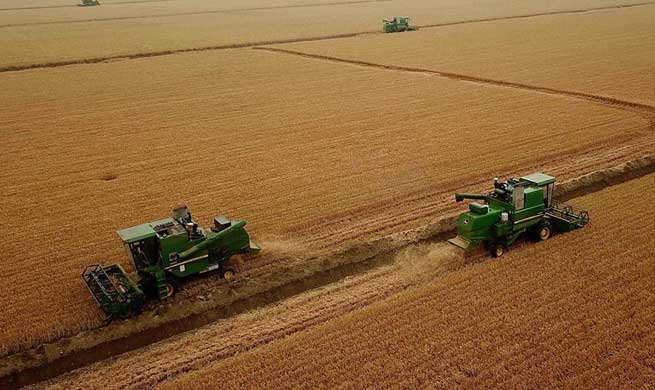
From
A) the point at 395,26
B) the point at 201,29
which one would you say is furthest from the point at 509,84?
the point at 201,29

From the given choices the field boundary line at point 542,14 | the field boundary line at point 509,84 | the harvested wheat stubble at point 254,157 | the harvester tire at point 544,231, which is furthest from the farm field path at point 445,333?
the field boundary line at point 542,14

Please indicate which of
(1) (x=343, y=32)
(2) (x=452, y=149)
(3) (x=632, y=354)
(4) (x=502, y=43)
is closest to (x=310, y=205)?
(2) (x=452, y=149)

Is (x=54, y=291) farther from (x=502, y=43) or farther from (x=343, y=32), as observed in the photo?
(x=343, y=32)

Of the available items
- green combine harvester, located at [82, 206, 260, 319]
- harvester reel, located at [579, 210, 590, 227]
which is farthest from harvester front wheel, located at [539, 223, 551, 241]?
green combine harvester, located at [82, 206, 260, 319]

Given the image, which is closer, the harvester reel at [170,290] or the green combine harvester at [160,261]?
the green combine harvester at [160,261]

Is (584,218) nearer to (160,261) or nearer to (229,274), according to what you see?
A: (229,274)

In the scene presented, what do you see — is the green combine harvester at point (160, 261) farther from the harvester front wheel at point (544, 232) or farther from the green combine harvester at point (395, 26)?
the green combine harvester at point (395, 26)

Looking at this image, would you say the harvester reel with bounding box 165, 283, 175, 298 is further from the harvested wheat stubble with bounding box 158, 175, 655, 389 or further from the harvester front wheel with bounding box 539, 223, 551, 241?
the harvester front wheel with bounding box 539, 223, 551, 241
